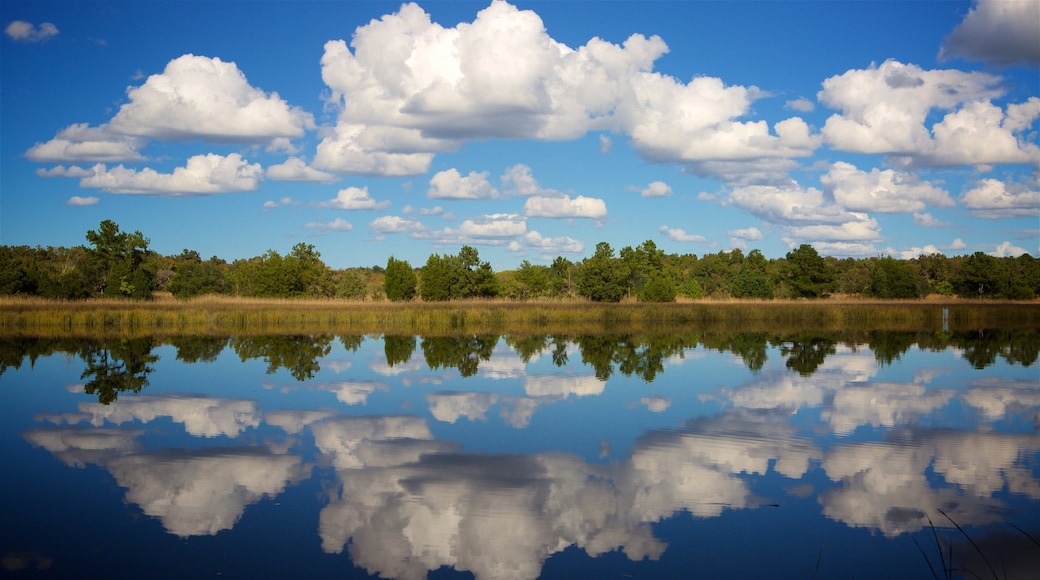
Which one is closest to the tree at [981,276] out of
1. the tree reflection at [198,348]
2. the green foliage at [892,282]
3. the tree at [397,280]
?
the green foliage at [892,282]

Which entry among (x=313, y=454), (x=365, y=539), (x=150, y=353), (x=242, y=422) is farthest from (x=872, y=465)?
(x=150, y=353)

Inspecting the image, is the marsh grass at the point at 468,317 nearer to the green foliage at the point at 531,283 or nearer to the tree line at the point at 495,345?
the tree line at the point at 495,345

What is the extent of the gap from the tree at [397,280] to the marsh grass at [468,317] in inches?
259

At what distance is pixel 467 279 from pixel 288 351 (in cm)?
2657

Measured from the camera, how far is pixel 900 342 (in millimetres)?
28859

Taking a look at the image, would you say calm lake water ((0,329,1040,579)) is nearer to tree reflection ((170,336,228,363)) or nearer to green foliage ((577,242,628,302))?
tree reflection ((170,336,228,363))

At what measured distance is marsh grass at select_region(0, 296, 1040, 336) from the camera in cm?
3406

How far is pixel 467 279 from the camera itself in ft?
166

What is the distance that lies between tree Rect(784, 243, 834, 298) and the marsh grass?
9872 millimetres

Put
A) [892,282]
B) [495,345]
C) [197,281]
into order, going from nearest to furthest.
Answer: [495,345] → [197,281] → [892,282]

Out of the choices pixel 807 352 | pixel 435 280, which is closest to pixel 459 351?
pixel 807 352

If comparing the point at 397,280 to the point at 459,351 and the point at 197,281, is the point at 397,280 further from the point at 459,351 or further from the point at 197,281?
the point at 459,351

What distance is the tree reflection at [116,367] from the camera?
16094 millimetres

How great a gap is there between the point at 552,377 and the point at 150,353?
43.1 feet
